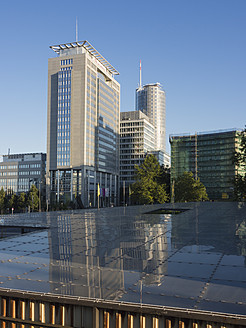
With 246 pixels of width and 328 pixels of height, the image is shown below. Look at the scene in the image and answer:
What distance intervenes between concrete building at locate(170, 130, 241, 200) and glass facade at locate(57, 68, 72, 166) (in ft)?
144

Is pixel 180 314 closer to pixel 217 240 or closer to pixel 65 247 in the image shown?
pixel 65 247

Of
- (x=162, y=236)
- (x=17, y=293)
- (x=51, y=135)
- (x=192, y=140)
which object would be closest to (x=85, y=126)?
(x=51, y=135)

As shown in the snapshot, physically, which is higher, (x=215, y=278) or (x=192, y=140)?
(x=192, y=140)

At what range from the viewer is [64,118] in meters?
128

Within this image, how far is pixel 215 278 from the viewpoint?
8039 mm

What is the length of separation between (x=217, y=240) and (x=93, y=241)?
580cm

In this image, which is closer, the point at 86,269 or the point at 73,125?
the point at 86,269

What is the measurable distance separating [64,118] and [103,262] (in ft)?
400

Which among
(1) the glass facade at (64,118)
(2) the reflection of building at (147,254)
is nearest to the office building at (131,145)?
(1) the glass facade at (64,118)

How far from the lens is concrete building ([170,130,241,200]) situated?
343ft

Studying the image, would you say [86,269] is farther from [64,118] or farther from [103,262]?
[64,118]

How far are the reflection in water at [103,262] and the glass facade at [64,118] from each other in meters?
113

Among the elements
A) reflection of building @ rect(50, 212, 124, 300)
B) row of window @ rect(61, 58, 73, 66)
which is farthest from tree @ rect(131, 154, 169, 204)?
row of window @ rect(61, 58, 73, 66)

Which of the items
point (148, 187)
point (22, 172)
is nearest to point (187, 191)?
point (148, 187)
